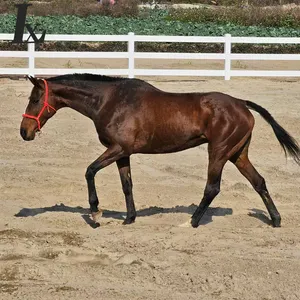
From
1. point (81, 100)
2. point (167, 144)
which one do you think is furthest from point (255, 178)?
point (81, 100)

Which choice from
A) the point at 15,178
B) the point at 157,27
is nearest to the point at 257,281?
the point at 15,178

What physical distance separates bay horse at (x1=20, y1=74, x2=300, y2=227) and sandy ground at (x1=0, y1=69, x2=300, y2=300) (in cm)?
70

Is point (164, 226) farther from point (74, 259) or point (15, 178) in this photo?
point (15, 178)

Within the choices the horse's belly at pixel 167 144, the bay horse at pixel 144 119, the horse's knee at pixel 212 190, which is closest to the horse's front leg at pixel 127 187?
the bay horse at pixel 144 119

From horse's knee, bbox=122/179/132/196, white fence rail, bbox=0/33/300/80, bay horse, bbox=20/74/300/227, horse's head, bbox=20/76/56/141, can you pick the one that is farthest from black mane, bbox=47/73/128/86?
white fence rail, bbox=0/33/300/80

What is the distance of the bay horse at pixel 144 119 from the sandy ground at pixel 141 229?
695mm

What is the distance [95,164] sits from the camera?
9.71 metres

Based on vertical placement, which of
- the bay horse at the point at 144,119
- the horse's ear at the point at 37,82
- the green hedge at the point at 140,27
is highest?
the horse's ear at the point at 37,82

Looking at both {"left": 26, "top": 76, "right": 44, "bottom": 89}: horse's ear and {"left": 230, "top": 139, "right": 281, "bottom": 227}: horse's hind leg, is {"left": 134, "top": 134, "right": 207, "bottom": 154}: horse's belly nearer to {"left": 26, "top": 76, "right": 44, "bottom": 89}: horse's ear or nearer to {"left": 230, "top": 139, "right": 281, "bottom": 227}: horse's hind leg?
{"left": 230, "top": 139, "right": 281, "bottom": 227}: horse's hind leg

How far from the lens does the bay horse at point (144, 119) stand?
384 inches

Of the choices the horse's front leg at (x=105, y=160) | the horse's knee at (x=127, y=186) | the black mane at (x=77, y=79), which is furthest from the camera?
the horse's knee at (x=127, y=186)

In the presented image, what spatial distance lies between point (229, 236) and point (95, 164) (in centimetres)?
168

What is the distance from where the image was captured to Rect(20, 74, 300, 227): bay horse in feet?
32.0

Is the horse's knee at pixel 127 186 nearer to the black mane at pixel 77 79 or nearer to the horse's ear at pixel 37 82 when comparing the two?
the black mane at pixel 77 79
